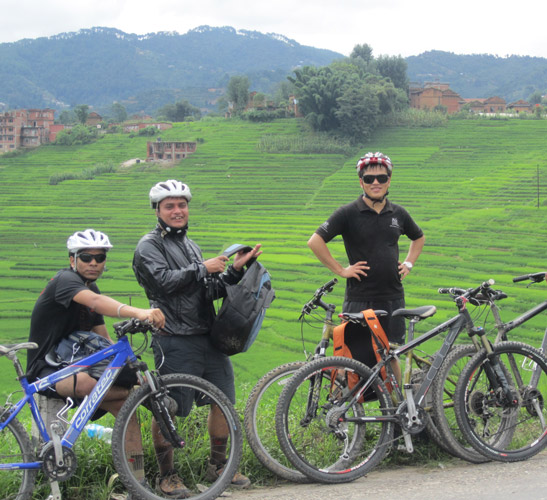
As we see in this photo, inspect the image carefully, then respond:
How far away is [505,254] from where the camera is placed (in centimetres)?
3077

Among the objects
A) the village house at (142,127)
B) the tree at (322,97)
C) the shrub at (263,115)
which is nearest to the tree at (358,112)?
the tree at (322,97)

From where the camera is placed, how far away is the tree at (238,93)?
76438mm

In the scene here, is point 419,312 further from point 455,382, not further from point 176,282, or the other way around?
point 176,282

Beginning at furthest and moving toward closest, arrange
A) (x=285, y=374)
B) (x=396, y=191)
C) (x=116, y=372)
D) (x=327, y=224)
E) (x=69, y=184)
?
(x=69, y=184) → (x=396, y=191) → (x=327, y=224) → (x=285, y=374) → (x=116, y=372)

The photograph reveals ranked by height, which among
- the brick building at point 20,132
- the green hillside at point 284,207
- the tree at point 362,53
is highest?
the tree at point 362,53

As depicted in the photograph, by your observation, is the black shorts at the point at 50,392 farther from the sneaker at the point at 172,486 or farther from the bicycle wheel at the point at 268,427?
the bicycle wheel at the point at 268,427

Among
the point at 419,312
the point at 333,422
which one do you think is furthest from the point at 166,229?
the point at 419,312

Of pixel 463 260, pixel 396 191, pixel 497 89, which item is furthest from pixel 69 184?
pixel 497 89

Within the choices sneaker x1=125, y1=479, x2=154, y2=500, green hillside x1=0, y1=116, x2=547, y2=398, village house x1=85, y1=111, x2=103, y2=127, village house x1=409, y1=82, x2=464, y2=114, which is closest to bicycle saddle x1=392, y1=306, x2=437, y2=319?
sneaker x1=125, y1=479, x2=154, y2=500

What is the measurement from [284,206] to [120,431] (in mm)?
40233

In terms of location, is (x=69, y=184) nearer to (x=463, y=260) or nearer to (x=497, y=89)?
(x=463, y=260)

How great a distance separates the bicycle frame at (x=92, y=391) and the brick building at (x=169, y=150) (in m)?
55.9

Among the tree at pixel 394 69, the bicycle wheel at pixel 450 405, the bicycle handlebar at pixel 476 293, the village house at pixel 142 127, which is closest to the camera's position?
the bicycle wheel at pixel 450 405

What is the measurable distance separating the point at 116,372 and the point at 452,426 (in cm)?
177
